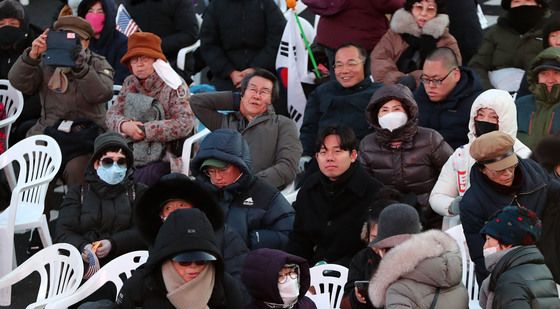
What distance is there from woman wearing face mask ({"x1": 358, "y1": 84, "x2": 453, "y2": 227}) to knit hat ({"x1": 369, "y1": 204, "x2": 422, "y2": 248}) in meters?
1.59

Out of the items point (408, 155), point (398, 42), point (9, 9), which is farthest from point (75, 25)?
point (408, 155)

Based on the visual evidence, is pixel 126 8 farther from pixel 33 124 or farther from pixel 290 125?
pixel 290 125

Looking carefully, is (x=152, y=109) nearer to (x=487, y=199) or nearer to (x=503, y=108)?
(x=503, y=108)

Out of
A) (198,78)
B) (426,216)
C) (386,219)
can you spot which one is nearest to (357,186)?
(426,216)

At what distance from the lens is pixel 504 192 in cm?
777

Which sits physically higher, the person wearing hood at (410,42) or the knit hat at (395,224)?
the person wearing hood at (410,42)

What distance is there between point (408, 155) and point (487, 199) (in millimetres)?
1014

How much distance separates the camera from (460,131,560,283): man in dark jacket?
303 inches

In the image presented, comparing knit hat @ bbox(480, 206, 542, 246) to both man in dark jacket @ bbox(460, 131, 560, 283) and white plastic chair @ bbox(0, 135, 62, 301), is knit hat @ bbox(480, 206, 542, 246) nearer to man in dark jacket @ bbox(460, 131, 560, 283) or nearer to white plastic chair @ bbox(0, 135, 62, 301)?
man in dark jacket @ bbox(460, 131, 560, 283)

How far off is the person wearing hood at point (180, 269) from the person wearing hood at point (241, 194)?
1481 millimetres

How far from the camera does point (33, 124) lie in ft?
35.5

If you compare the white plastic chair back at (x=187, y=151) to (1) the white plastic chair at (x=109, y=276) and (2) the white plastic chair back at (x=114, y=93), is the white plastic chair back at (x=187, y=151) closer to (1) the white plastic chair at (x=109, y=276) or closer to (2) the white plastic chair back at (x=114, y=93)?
(2) the white plastic chair back at (x=114, y=93)

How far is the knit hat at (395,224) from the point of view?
700 cm

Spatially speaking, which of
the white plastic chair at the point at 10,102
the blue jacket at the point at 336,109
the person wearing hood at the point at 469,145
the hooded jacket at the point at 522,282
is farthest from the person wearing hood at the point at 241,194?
the white plastic chair at the point at 10,102
